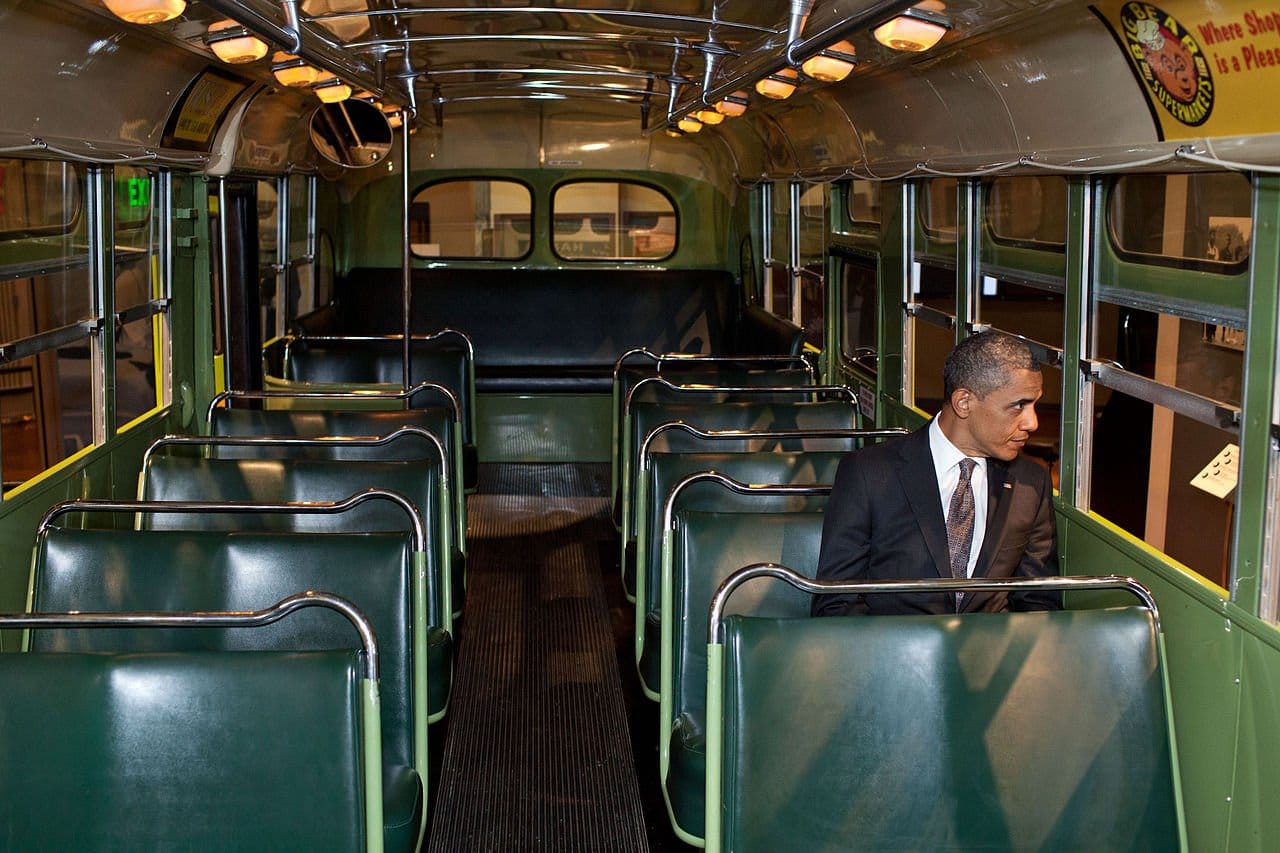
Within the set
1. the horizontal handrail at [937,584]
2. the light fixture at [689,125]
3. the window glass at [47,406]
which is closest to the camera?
the horizontal handrail at [937,584]

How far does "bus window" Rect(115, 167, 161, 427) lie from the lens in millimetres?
5762

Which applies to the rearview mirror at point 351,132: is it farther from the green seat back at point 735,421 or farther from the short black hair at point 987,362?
the short black hair at point 987,362

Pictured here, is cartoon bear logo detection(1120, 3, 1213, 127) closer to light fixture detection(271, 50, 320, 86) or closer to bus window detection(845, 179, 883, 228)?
light fixture detection(271, 50, 320, 86)

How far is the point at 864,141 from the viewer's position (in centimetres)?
655

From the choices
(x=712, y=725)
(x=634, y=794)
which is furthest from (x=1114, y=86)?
(x=634, y=794)

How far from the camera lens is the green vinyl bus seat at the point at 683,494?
470 centimetres

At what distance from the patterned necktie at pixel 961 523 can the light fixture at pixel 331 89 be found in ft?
11.4

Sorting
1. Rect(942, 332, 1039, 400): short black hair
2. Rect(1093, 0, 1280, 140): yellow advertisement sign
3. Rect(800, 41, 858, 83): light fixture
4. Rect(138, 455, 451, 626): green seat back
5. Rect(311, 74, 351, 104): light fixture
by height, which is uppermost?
Rect(311, 74, 351, 104): light fixture

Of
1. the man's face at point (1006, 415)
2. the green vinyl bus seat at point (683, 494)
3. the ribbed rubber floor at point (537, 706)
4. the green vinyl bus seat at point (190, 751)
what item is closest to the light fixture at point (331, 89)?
the green vinyl bus seat at point (683, 494)

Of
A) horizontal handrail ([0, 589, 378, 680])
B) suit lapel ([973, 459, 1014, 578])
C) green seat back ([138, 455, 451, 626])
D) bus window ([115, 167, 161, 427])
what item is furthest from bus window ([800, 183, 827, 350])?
horizontal handrail ([0, 589, 378, 680])

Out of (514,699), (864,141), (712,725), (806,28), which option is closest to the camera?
(712,725)

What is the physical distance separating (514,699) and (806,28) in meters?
2.67

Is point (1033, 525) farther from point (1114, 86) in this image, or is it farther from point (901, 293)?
point (901, 293)

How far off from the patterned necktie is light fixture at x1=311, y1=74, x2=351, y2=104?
3481 millimetres
